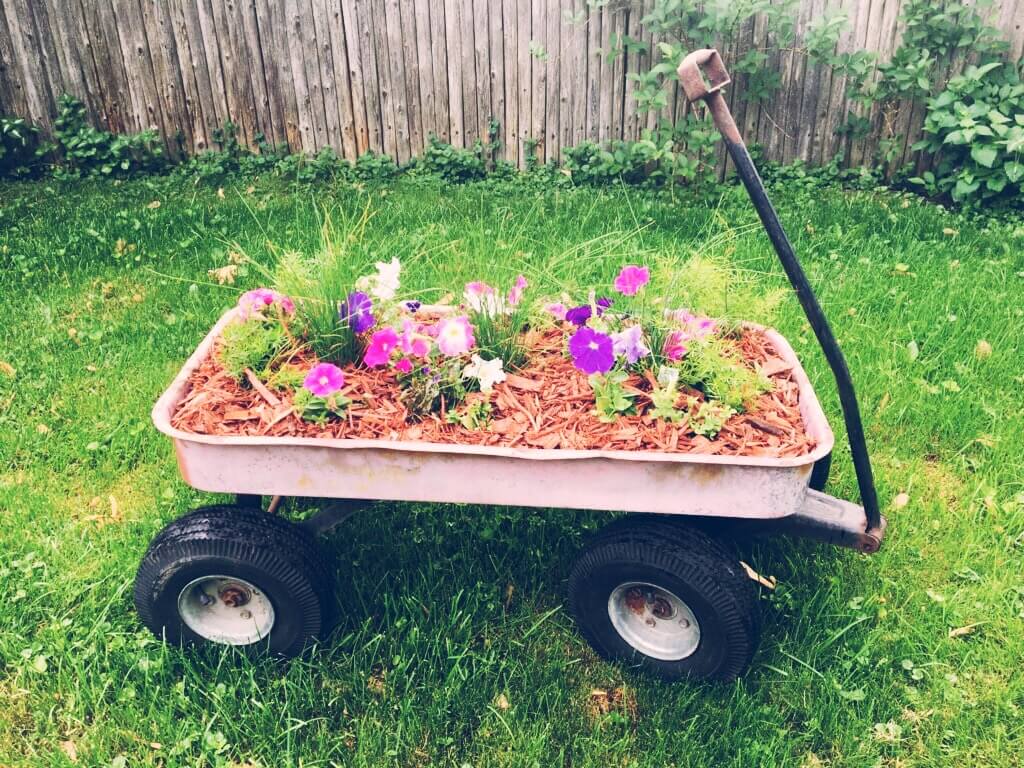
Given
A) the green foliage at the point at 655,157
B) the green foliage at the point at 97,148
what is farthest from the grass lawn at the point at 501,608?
the green foliage at the point at 97,148

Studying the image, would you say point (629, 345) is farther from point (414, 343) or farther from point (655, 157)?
point (655, 157)

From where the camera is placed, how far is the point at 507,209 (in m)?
5.26

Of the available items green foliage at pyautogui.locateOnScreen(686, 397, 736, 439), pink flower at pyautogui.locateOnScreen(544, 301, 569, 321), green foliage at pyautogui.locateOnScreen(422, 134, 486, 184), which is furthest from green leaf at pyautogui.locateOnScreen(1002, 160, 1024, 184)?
green foliage at pyautogui.locateOnScreen(686, 397, 736, 439)

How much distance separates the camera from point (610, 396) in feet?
6.82

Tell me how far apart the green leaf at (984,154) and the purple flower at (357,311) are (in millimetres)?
4583

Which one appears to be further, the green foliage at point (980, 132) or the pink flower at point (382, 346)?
the green foliage at point (980, 132)

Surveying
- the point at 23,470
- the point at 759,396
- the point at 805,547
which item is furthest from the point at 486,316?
the point at 23,470

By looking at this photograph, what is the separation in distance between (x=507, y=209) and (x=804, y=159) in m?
2.38

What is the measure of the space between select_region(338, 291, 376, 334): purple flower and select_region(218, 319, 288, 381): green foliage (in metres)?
0.19

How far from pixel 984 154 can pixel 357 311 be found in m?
4.67

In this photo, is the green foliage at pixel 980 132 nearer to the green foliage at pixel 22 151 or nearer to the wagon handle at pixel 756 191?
the wagon handle at pixel 756 191

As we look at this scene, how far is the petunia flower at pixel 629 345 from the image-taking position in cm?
210

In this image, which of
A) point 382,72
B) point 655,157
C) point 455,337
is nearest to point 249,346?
point 455,337

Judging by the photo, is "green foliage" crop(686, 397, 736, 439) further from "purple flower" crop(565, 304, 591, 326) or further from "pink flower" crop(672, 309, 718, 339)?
"purple flower" crop(565, 304, 591, 326)
